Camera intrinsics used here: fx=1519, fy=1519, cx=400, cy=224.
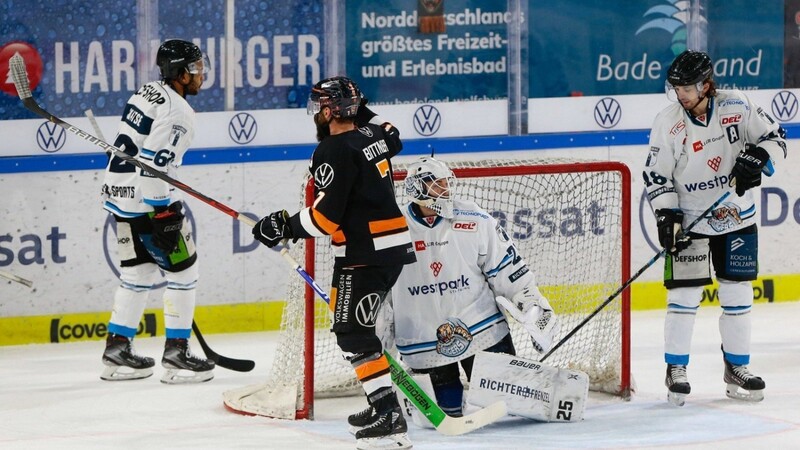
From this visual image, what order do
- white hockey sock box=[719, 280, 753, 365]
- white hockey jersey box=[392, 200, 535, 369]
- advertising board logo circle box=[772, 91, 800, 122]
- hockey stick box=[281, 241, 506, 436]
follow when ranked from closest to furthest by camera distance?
hockey stick box=[281, 241, 506, 436] < white hockey jersey box=[392, 200, 535, 369] < white hockey sock box=[719, 280, 753, 365] < advertising board logo circle box=[772, 91, 800, 122]

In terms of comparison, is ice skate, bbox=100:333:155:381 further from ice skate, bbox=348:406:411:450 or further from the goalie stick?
ice skate, bbox=348:406:411:450

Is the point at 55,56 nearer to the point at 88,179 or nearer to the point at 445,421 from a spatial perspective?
the point at 88,179

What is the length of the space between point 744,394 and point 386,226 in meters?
1.66

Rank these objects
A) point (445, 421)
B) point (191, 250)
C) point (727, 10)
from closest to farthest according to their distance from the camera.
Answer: point (445, 421) → point (191, 250) → point (727, 10)

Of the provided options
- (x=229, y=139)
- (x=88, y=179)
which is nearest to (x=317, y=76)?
(x=229, y=139)

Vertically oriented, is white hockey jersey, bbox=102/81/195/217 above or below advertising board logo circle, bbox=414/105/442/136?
below

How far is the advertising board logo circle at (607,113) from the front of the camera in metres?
7.81

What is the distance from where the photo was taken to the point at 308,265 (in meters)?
5.34

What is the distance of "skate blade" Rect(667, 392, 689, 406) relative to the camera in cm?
549

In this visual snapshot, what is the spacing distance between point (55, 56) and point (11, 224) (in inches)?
32.1

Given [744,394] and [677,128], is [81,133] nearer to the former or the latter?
[677,128]

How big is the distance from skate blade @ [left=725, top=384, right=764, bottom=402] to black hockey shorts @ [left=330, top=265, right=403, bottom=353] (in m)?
1.54

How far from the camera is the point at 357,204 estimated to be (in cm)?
472

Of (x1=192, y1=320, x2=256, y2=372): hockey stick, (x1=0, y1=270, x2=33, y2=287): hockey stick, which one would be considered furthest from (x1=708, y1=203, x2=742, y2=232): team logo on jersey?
(x1=0, y1=270, x2=33, y2=287): hockey stick
